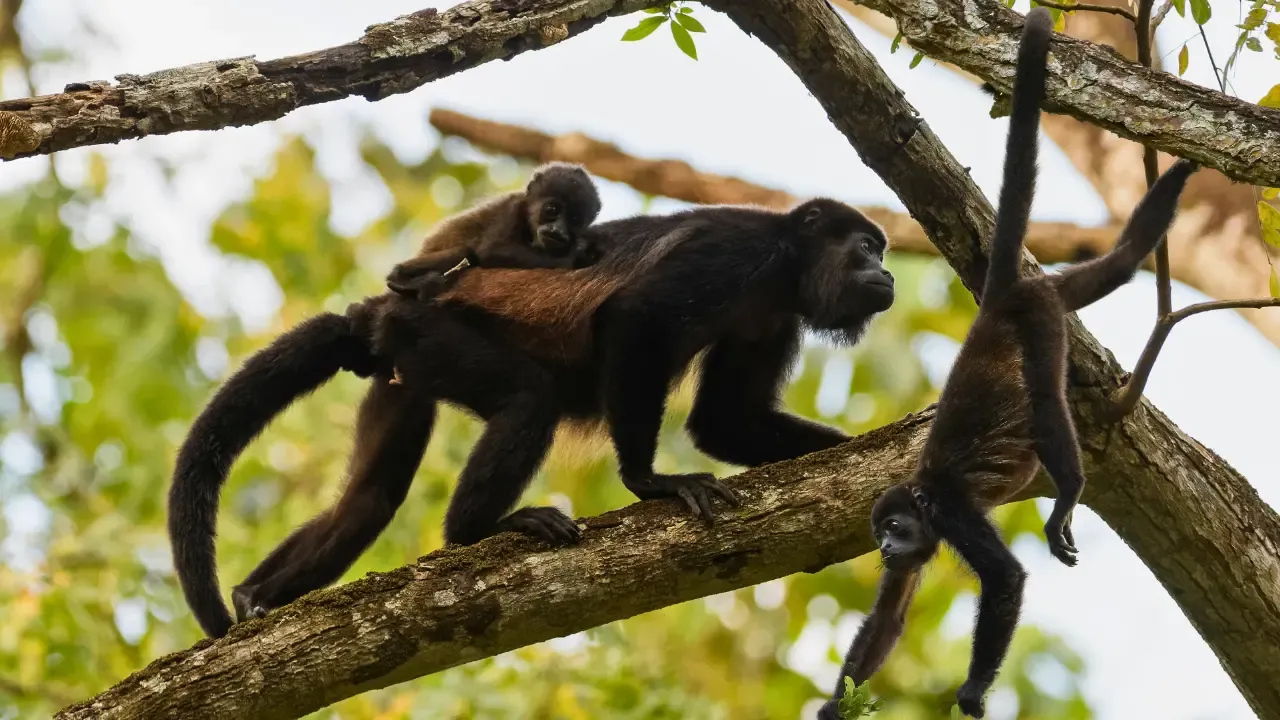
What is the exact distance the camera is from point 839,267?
196 inches

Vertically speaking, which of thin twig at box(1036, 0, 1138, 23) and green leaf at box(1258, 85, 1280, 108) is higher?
thin twig at box(1036, 0, 1138, 23)

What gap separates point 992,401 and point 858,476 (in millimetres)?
588

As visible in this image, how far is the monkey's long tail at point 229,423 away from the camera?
13.9 ft

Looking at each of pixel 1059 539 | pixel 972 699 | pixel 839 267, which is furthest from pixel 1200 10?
pixel 972 699

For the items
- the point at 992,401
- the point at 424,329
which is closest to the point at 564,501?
the point at 424,329

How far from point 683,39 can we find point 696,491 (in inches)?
61.9

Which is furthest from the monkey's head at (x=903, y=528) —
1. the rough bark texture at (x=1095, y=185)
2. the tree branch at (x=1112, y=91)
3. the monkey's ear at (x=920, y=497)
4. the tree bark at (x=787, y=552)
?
the rough bark texture at (x=1095, y=185)

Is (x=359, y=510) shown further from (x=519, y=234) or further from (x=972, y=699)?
(x=972, y=699)

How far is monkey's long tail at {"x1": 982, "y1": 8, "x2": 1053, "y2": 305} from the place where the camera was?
3.37m

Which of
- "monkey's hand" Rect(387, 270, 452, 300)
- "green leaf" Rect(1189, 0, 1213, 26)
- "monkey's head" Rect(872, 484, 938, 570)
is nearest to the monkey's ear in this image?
"monkey's head" Rect(872, 484, 938, 570)

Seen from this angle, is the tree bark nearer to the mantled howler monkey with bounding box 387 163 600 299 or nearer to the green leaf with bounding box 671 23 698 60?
the green leaf with bounding box 671 23 698 60

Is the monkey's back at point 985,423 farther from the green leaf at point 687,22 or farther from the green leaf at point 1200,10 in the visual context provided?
the green leaf at point 687,22

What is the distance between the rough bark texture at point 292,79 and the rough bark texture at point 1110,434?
2.14 feet

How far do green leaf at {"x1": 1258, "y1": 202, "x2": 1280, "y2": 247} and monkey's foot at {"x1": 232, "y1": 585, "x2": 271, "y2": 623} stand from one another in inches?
146
